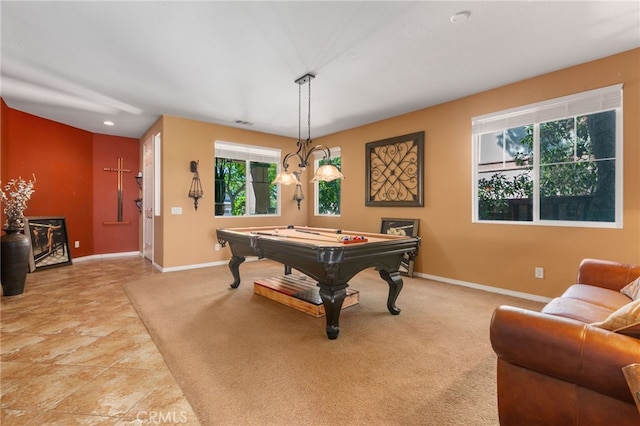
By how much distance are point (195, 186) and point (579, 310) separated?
17.3 feet

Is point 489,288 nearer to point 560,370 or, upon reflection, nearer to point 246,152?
point 560,370

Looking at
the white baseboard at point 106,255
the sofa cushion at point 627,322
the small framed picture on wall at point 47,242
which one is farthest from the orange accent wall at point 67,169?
the sofa cushion at point 627,322

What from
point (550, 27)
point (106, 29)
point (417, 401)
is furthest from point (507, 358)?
point (106, 29)

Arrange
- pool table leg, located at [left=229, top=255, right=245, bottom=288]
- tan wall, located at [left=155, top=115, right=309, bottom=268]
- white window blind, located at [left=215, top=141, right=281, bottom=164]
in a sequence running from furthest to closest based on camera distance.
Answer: white window blind, located at [left=215, top=141, right=281, bottom=164] → tan wall, located at [left=155, top=115, right=309, bottom=268] → pool table leg, located at [left=229, top=255, right=245, bottom=288]

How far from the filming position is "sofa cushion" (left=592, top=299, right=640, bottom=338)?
44.8 inches

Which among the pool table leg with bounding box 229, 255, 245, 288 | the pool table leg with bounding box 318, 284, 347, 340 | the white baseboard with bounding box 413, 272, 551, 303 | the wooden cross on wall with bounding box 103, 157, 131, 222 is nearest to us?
the pool table leg with bounding box 318, 284, 347, 340

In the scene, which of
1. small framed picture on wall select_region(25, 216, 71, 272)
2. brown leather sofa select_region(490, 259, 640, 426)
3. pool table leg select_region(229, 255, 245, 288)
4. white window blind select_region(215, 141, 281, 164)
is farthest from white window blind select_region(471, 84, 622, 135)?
small framed picture on wall select_region(25, 216, 71, 272)

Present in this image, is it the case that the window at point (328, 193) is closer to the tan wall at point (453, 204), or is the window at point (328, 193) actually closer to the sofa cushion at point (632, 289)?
the tan wall at point (453, 204)

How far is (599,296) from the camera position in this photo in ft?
6.76

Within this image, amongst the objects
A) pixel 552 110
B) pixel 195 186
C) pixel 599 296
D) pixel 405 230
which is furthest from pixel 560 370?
pixel 195 186

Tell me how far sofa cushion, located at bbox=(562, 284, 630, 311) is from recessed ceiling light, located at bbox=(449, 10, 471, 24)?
2.27 metres

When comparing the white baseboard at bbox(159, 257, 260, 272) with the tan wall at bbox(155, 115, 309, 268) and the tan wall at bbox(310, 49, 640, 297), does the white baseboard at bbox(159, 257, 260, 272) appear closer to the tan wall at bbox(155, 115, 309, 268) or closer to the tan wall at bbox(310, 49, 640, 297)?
the tan wall at bbox(155, 115, 309, 268)

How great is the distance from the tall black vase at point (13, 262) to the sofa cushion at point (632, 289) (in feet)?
19.6

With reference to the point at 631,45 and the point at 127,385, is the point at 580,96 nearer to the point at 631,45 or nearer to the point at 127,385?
the point at 631,45
